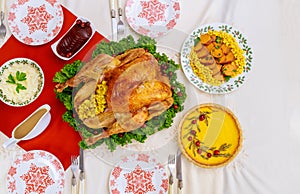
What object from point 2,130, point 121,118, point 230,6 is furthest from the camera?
point 230,6

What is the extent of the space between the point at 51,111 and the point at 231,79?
23.6 inches

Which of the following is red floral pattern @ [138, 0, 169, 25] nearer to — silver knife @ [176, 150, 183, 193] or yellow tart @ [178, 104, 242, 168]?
yellow tart @ [178, 104, 242, 168]

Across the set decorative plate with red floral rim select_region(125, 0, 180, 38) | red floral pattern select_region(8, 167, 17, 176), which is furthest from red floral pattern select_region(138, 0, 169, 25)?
red floral pattern select_region(8, 167, 17, 176)

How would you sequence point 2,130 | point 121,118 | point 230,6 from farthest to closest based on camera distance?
point 230,6 → point 2,130 → point 121,118

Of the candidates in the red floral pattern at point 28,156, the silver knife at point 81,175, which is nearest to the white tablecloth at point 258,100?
the silver knife at point 81,175

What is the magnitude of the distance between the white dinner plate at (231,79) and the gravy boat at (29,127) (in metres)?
0.47

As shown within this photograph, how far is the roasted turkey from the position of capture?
3.75ft

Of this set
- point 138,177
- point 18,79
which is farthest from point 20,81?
point 138,177

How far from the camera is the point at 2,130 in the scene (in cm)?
128

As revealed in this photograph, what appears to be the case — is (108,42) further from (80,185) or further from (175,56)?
(80,185)

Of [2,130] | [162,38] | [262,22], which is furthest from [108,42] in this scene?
[262,22]

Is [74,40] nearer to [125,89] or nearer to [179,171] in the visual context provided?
[125,89]

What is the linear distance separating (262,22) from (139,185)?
27.6 inches

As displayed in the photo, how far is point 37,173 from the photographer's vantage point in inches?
50.1
